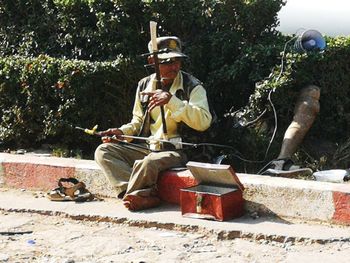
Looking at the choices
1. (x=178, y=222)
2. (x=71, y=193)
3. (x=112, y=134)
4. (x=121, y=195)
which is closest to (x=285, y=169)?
(x=178, y=222)

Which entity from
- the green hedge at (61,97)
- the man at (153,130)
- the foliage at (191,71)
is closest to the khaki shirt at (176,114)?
the man at (153,130)

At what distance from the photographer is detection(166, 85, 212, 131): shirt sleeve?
562cm

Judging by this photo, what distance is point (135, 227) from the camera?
5.38 metres

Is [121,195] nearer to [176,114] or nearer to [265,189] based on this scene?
[176,114]

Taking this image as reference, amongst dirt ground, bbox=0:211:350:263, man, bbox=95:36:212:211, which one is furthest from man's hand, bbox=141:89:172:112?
dirt ground, bbox=0:211:350:263

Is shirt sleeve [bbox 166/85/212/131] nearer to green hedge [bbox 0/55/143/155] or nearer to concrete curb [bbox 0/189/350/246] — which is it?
concrete curb [bbox 0/189/350/246]

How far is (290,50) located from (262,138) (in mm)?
868

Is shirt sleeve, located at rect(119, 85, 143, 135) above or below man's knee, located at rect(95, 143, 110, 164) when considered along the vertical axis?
above

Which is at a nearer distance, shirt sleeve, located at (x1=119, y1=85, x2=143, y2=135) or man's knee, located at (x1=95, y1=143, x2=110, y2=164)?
man's knee, located at (x1=95, y1=143, x2=110, y2=164)

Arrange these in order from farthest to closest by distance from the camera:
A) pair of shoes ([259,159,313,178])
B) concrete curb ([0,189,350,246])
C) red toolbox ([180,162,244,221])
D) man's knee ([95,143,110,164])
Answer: man's knee ([95,143,110,164]) → pair of shoes ([259,159,313,178]) → red toolbox ([180,162,244,221]) → concrete curb ([0,189,350,246])

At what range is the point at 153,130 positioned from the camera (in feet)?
19.9

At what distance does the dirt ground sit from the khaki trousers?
42 centimetres

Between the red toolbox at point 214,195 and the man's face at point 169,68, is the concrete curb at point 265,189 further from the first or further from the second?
the man's face at point 169,68

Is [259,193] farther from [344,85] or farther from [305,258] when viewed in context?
[344,85]
